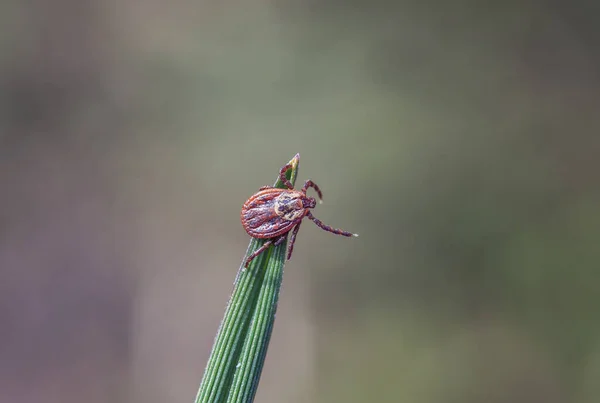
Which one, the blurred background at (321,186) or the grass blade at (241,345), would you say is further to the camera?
the blurred background at (321,186)

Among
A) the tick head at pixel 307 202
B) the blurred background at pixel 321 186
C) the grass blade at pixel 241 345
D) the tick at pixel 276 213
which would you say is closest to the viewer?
the grass blade at pixel 241 345

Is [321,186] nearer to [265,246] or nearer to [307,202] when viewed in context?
[307,202]

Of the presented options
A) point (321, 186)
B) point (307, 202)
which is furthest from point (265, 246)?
point (321, 186)

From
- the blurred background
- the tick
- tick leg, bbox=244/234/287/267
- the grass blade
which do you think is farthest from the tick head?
the blurred background

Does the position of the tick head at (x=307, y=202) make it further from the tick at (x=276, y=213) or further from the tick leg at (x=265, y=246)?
the tick leg at (x=265, y=246)

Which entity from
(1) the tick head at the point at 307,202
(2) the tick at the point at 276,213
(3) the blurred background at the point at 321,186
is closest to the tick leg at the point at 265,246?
(2) the tick at the point at 276,213

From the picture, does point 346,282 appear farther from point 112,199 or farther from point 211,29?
point 211,29

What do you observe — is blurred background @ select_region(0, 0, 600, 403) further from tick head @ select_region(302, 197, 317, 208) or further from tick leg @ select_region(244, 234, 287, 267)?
tick leg @ select_region(244, 234, 287, 267)

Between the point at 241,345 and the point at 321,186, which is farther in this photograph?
the point at 321,186

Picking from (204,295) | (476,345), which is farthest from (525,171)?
(204,295)
